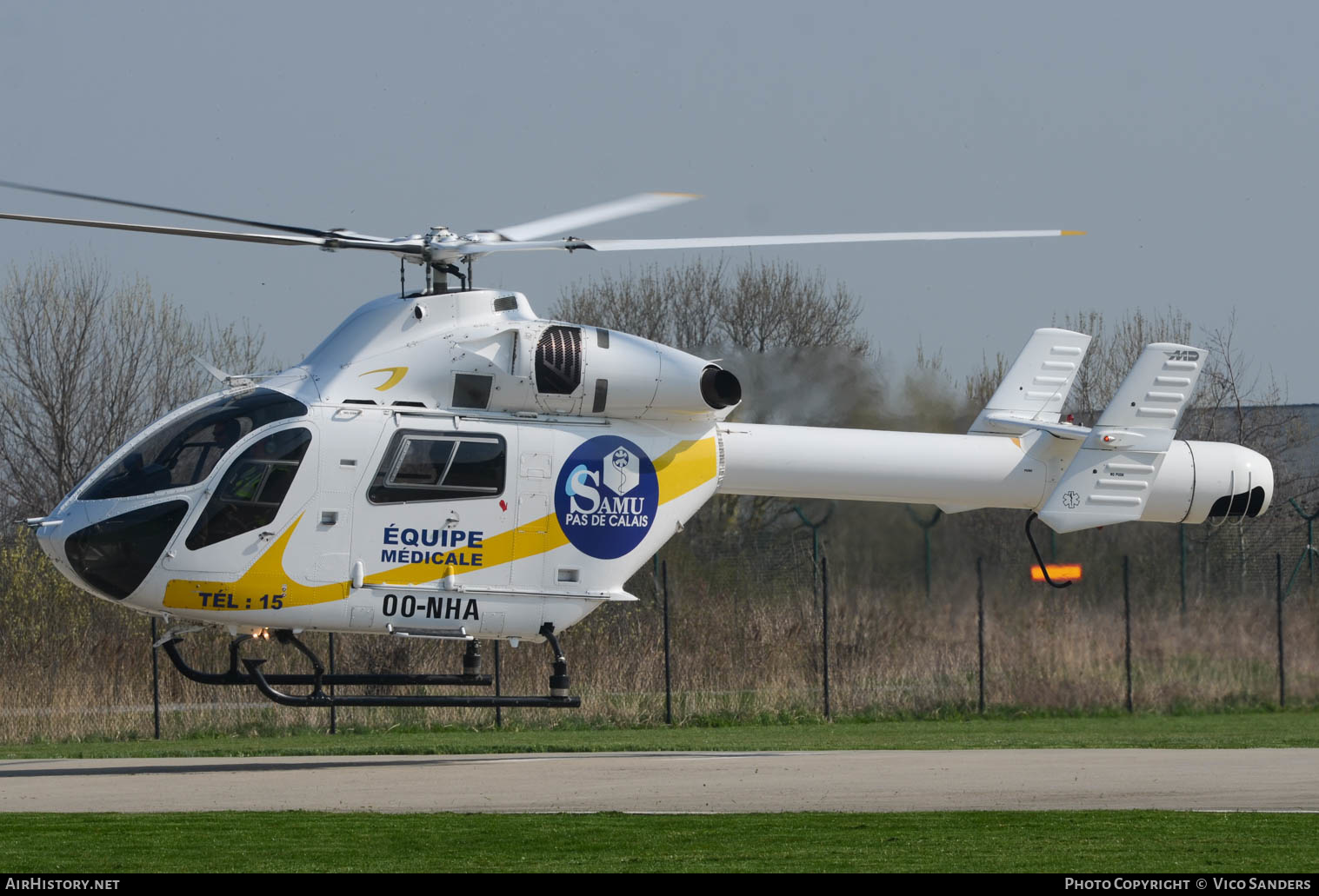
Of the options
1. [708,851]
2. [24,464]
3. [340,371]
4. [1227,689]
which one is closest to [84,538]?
[340,371]

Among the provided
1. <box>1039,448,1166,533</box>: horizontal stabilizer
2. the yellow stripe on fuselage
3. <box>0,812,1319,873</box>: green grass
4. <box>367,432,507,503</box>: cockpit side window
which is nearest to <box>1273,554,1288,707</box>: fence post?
<box>1039,448,1166,533</box>: horizontal stabilizer

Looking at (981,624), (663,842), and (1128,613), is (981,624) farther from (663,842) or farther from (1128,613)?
(663,842)

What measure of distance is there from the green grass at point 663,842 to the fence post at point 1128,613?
45.8ft

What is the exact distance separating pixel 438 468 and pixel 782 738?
24.3 feet

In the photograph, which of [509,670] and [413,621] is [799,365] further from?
[413,621]

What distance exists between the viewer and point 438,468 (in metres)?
16.2

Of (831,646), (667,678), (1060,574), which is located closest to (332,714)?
(667,678)

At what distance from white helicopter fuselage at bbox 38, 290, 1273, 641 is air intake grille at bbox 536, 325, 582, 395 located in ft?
0.06

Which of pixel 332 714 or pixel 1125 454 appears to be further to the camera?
pixel 332 714

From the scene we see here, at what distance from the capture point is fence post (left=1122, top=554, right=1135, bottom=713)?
1028 inches

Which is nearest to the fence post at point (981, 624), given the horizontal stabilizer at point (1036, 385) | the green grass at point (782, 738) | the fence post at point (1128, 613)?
the green grass at point (782, 738)

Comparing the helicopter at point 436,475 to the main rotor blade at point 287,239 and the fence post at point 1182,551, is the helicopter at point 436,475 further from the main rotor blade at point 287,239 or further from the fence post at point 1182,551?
the fence post at point 1182,551

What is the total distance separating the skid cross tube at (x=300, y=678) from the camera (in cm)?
1611

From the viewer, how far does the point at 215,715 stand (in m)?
24.1
